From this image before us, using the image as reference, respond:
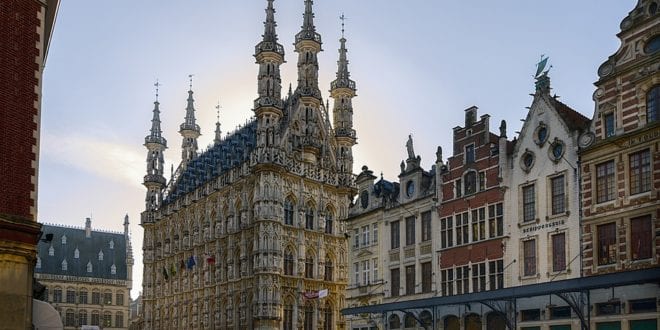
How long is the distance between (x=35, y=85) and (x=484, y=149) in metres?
25.0

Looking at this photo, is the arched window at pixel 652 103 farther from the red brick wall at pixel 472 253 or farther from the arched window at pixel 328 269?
the arched window at pixel 328 269

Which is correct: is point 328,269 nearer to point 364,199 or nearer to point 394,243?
point 364,199

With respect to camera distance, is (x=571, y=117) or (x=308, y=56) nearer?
(x=571, y=117)

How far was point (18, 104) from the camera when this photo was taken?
23.6 meters

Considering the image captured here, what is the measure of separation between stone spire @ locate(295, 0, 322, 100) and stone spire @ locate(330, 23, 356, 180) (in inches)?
108

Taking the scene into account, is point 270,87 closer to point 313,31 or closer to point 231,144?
A: point 313,31

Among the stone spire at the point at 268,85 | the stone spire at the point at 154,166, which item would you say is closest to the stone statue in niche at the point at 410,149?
the stone spire at the point at 268,85

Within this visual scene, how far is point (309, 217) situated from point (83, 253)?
189 ft

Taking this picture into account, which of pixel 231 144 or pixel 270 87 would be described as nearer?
pixel 270 87

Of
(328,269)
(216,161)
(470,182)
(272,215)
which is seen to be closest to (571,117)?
(470,182)

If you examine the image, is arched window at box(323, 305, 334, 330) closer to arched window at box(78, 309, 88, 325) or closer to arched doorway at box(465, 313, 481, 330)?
arched doorway at box(465, 313, 481, 330)

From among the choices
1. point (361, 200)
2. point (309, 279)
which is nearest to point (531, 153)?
point (361, 200)

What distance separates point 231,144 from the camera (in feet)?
271

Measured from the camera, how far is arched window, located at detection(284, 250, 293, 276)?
6962 centimetres
